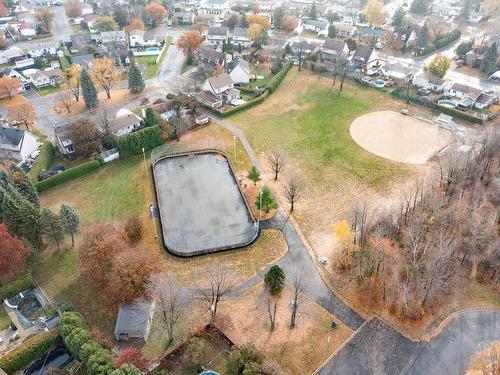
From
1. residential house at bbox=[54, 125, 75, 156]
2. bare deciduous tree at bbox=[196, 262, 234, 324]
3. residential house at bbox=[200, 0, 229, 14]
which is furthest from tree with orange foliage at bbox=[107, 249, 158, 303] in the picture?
residential house at bbox=[200, 0, 229, 14]

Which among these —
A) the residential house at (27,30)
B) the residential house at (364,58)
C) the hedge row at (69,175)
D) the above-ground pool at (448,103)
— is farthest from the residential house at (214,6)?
the hedge row at (69,175)

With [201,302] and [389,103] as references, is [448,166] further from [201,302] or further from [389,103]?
[201,302]

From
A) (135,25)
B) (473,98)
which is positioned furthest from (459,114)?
(135,25)

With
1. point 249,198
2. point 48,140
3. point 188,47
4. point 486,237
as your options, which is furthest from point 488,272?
point 188,47

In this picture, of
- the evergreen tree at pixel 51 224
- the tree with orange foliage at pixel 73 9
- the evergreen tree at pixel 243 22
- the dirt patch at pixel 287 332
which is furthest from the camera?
A: the tree with orange foliage at pixel 73 9

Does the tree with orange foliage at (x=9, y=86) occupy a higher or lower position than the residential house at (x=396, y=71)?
higher

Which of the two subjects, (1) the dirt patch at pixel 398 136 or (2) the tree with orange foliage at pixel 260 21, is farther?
(2) the tree with orange foliage at pixel 260 21

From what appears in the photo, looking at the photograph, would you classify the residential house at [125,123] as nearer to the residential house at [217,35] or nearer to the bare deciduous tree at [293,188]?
the bare deciduous tree at [293,188]
